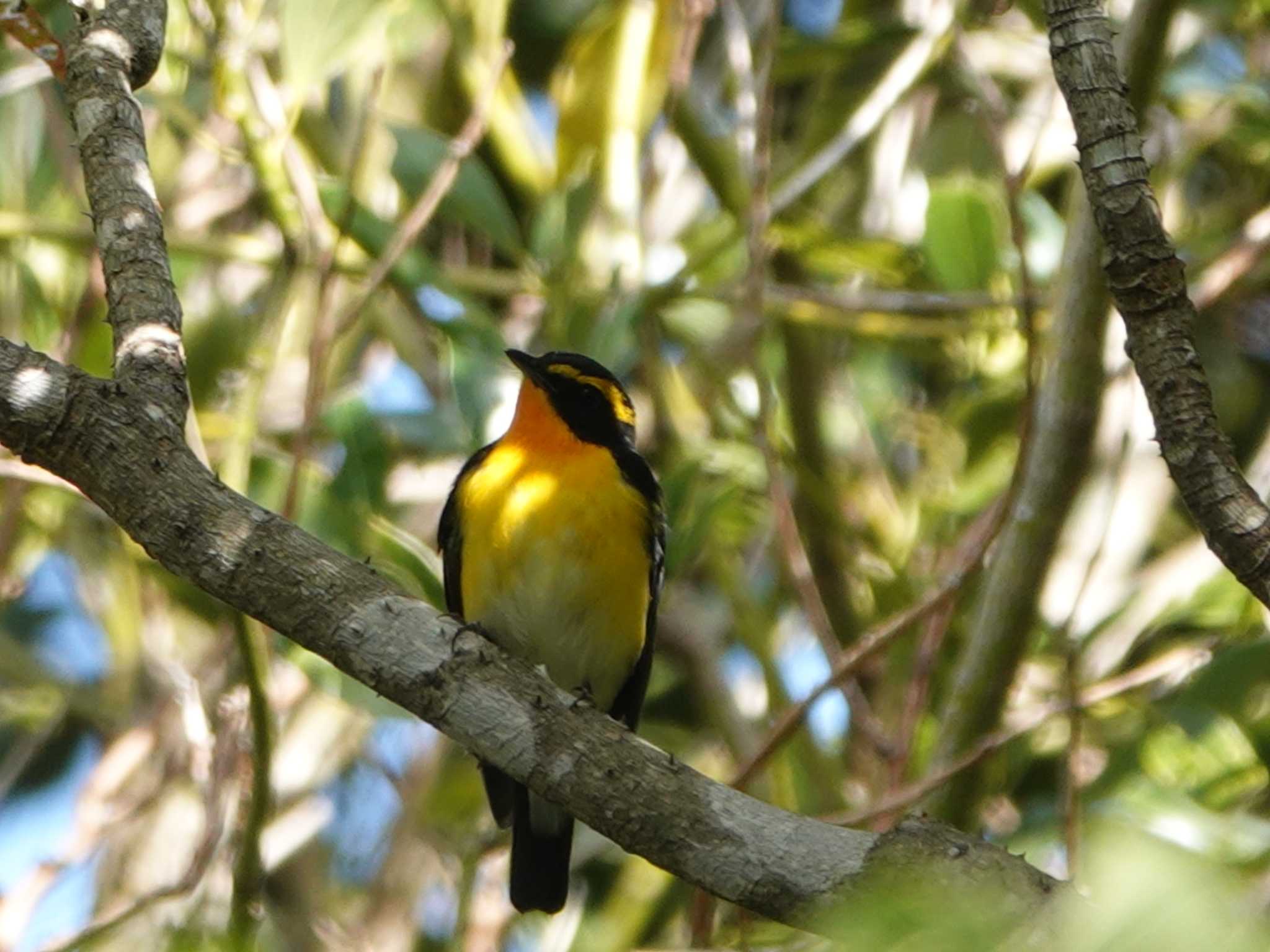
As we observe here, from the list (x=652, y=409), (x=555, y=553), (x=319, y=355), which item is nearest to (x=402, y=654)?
(x=319, y=355)

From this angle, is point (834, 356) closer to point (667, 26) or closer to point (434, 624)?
point (667, 26)

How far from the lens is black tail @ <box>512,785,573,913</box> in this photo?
5.07 m

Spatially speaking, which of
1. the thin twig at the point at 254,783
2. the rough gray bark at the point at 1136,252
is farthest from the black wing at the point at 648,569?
the rough gray bark at the point at 1136,252

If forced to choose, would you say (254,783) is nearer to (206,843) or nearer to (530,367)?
(206,843)

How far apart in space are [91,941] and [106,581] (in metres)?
2.10

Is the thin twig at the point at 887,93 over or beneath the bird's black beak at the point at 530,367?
over

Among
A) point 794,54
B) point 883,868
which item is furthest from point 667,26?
point 883,868

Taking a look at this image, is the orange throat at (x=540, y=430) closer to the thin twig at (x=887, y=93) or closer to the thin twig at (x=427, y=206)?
the thin twig at (x=427, y=206)

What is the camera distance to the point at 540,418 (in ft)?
17.1

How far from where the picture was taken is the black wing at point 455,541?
510 cm

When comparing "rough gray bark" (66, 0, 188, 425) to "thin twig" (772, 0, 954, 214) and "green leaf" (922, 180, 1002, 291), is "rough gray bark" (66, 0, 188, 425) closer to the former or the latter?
"thin twig" (772, 0, 954, 214)

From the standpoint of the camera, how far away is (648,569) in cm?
509

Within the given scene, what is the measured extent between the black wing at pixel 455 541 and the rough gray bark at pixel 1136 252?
280cm

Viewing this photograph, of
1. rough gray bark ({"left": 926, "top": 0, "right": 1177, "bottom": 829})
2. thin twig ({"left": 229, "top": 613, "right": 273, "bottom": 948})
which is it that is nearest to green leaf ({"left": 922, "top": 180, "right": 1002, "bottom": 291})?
rough gray bark ({"left": 926, "top": 0, "right": 1177, "bottom": 829})
